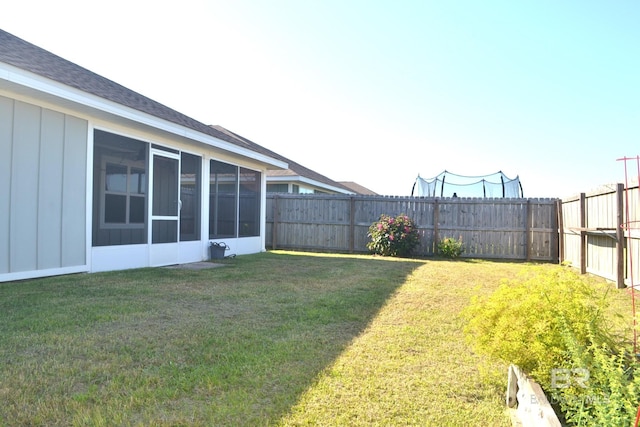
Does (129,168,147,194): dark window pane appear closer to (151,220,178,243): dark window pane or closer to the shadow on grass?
(151,220,178,243): dark window pane

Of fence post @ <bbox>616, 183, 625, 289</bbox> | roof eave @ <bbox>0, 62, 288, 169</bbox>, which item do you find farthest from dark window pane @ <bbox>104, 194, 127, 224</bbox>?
fence post @ <bbox>616, 183, 625, 289</bbox>

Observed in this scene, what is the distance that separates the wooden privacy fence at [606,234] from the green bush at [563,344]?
3245 millimetres

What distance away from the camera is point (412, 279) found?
7.03 meters

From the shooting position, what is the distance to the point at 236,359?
2920 mm

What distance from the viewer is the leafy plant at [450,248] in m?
11.2

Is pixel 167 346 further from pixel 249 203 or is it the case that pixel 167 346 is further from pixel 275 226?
pixel 275 226

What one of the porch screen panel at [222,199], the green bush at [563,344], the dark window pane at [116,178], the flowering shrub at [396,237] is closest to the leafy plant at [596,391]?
the green bush at [563,344]

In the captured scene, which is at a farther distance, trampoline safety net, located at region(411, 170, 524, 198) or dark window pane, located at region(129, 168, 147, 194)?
trampoline safety net, located at region(411, 170, 524, 198)

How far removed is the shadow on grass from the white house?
628 millimetres

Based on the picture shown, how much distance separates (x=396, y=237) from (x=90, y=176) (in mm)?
7470

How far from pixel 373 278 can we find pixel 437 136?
29.8 ft

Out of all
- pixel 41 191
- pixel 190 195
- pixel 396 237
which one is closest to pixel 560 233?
pixel 396 237

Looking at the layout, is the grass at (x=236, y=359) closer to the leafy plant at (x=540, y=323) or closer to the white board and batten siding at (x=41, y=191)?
the leafy plant at (x=540, y=323)

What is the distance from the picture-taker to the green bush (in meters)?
1.87
